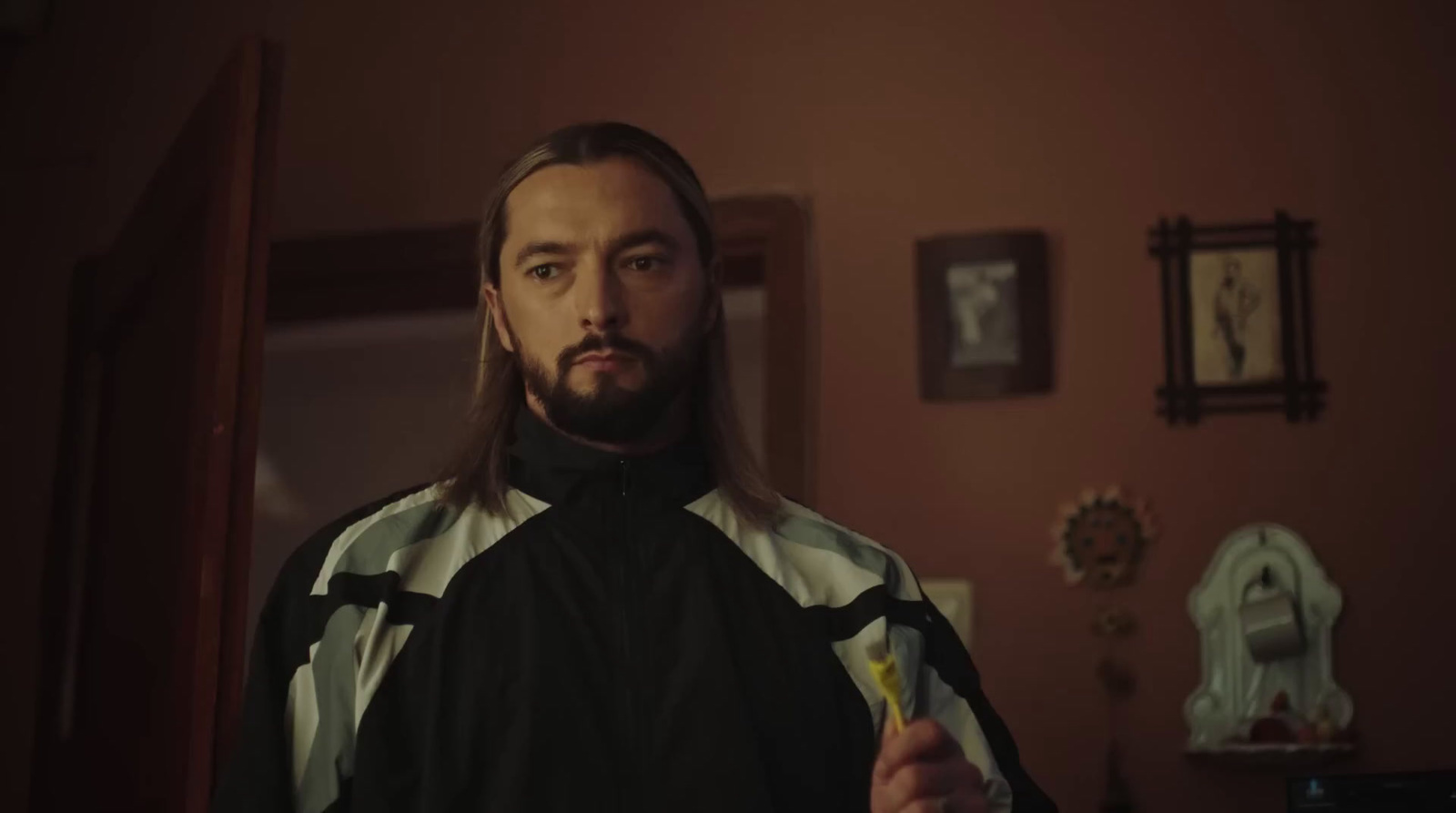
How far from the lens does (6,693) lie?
242 centimetres

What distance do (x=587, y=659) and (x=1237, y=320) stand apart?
1.14 metres

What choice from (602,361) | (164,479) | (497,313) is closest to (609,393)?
(602,361)

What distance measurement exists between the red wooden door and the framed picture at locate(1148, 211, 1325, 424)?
3.76ft

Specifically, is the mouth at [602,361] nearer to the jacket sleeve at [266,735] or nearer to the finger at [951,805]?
the jacket sleeve at [266,735]

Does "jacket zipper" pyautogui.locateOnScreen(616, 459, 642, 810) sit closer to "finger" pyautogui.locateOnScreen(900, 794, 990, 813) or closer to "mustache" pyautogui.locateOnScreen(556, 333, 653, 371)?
"mustache" pyautogui.locateOnScreen(556, 333, 653, 371)

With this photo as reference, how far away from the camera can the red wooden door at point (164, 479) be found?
159 cm

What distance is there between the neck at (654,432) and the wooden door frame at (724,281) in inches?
27.6

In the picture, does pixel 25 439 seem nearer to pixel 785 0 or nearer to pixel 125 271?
pixel 125 271

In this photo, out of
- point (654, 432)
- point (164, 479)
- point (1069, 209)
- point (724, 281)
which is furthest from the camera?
point (724, 281)

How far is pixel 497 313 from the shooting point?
4.84ft

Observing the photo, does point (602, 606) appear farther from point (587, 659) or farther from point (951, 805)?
point (951, 805)

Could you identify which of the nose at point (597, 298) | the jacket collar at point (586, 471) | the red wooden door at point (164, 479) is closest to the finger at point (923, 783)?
the jacket collar at point (586, 471)

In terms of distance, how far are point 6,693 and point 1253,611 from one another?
1.77 meters

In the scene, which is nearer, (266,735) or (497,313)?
(266,735)
